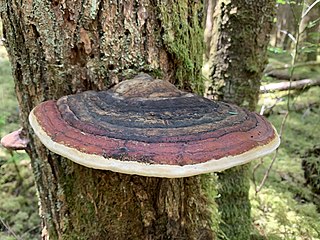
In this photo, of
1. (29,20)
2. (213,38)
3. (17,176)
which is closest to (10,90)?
(17,176)

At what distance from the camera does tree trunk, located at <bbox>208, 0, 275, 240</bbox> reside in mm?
3637

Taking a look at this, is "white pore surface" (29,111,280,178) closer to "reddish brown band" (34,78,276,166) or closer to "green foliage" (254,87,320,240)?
"reddish brown band" (34,78,276,166)

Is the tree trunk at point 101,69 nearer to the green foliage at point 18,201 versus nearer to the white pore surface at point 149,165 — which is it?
the white pore surface at point 149,165

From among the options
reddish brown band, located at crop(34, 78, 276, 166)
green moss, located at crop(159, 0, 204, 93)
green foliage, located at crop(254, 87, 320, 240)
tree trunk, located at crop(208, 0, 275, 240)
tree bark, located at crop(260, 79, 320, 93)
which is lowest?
green foliage, located at crop(254, 87, 320, 240)

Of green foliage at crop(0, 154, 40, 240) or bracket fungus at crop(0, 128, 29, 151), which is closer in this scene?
bracket fungus at crop(0, 128, 29, 151)

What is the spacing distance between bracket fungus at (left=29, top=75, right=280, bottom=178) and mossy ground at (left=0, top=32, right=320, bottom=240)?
231 cm

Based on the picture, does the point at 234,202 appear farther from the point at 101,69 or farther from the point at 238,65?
the point at 101,69

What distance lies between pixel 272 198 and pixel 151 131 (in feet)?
13.0

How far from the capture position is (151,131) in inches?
50.4

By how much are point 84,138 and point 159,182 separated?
58 centimetres

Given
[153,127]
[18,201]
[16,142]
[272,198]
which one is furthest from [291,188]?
[153,127]

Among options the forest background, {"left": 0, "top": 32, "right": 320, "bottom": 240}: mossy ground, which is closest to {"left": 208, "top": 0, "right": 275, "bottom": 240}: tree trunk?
the forest background

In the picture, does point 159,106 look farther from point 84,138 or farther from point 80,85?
point 80,85

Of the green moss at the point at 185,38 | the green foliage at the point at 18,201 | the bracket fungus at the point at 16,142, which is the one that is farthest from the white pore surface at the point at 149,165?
the green foliage at the point at 18,201
